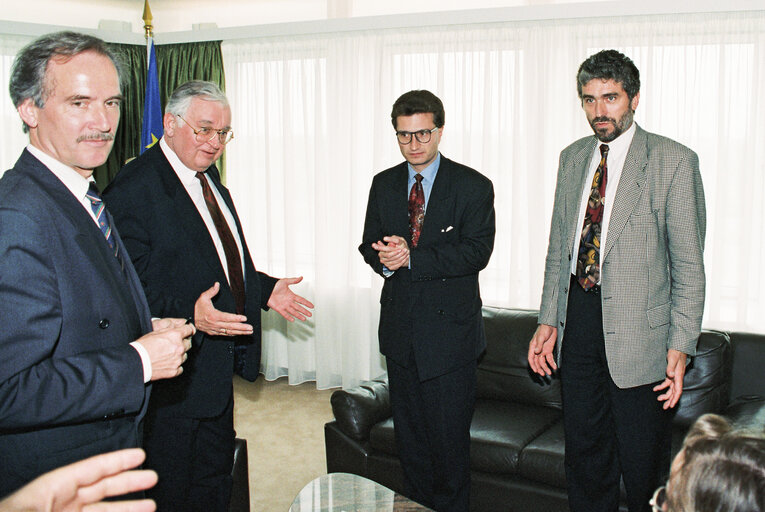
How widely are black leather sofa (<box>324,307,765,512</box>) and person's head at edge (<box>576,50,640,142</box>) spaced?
1.44m

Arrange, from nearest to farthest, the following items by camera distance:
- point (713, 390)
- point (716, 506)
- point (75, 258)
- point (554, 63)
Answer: point (716, 506)
point (75, 258)
point (713, 390)
point (554, 63)

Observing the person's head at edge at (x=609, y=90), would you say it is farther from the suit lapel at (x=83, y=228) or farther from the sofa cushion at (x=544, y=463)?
the suit lapel at (x=83, y=228)

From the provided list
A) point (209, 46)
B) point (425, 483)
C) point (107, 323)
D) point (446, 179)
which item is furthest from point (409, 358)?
point (209, 46)

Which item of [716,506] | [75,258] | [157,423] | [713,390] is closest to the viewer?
[716,506]

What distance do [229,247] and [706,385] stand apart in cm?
227

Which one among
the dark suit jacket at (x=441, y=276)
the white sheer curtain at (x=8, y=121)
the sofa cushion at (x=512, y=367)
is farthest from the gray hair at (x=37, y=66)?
the white sheer curtain at (x=8, y=121)

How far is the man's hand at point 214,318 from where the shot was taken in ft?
6.63

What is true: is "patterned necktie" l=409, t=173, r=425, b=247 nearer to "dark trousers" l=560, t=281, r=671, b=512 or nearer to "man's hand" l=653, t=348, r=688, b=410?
"dark trousers" l=560, t=281, r=671, b=512

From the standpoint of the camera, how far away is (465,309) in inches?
101

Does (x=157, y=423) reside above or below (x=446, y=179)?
below

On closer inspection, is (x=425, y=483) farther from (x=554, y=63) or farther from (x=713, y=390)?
(x=554, y=63)

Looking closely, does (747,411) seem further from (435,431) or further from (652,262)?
(435,431)

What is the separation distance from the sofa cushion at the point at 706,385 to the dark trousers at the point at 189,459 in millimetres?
2101

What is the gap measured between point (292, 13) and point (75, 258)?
14.0ft
